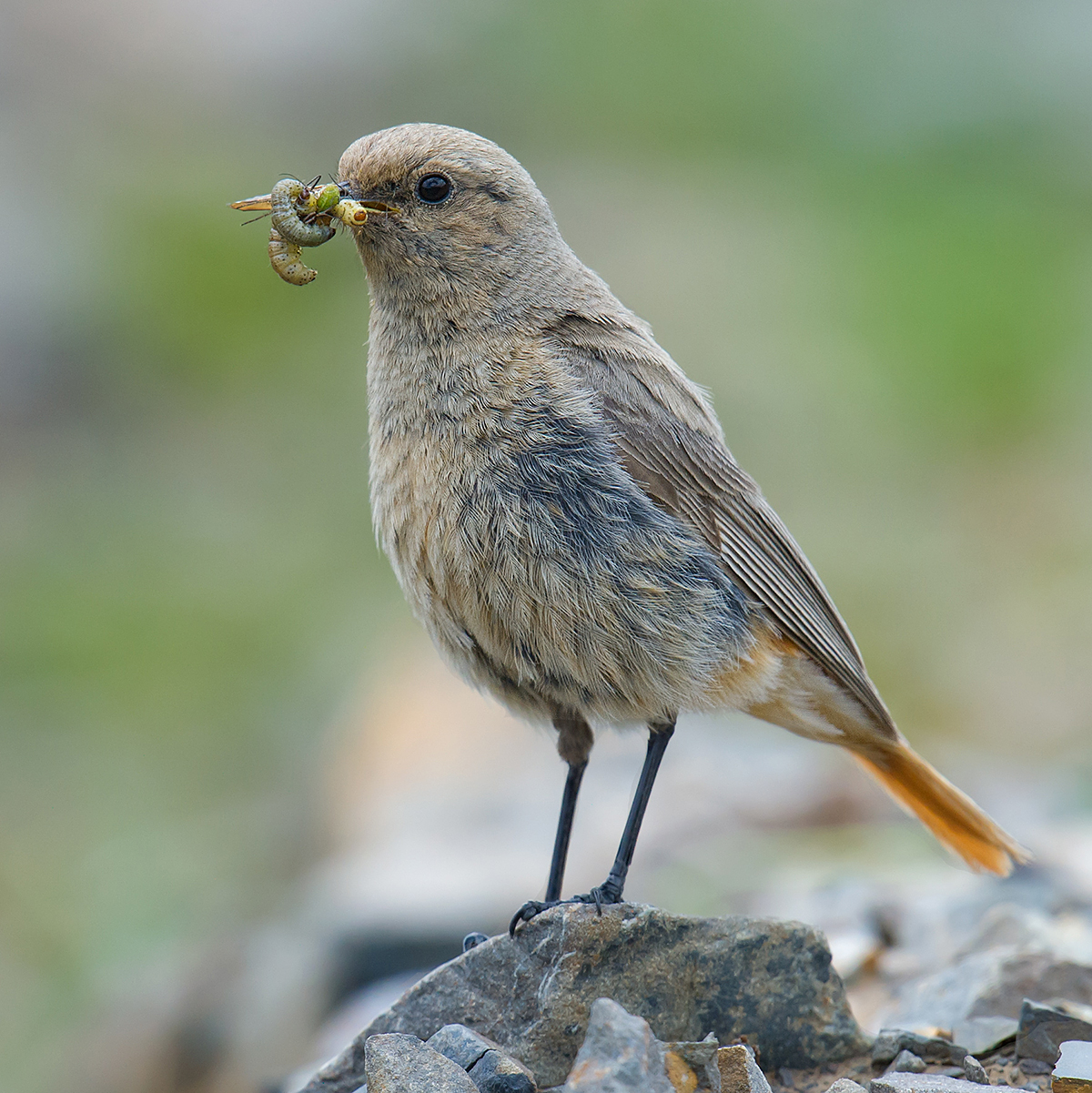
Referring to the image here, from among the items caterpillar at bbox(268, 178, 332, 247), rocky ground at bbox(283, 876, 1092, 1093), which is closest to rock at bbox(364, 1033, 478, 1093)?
rocky ground at bbox(283, 876, 1092, 1093)

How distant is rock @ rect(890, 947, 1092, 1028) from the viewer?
3885mm

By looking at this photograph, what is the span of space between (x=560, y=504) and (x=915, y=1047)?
1.78 m

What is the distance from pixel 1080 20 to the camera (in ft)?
74.9

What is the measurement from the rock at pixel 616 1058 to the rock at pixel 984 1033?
1.22 meters

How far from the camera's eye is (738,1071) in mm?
3078

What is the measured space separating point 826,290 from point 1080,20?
975 centimetres

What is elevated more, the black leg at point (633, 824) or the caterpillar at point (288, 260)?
the caterpillar at point (288, 260)

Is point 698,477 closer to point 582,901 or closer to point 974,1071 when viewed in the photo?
point 582,901

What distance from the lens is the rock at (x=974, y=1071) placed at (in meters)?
3.41

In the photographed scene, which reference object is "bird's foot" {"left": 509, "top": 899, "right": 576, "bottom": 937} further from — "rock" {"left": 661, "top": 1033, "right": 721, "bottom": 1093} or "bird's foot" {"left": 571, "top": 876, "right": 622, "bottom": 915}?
"rock" {"left": 661, "top": 1033, "right": 721, "bottom": 1093}

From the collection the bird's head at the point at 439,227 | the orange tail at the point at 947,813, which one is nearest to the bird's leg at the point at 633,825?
the orange tail at the point at 947,813

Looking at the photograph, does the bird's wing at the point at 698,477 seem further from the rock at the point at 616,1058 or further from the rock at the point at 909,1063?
the rock at the point at 616,1058

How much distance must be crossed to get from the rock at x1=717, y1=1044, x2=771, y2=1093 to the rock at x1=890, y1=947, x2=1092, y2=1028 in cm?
100

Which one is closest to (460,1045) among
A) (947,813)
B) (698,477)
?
(698,477)
